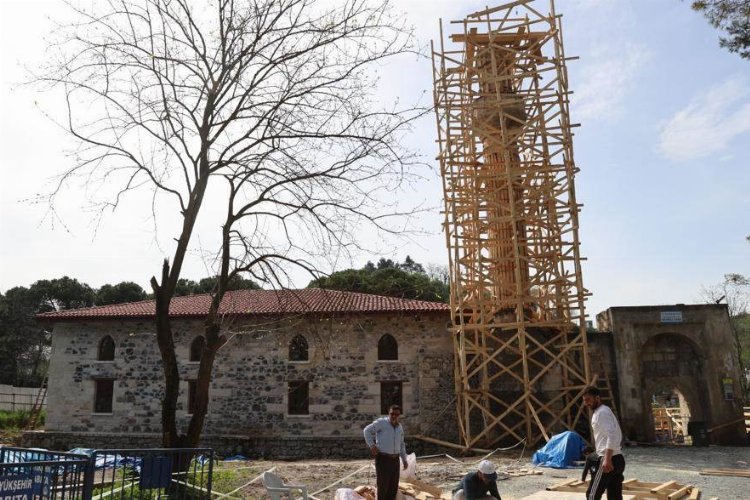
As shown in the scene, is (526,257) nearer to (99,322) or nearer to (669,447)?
(669,447)

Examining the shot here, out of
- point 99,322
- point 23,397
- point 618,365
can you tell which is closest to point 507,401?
point 618,365

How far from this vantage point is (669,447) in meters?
16.8

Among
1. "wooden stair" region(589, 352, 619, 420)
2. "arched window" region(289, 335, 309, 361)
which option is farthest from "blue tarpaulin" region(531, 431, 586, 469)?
"arched window" region(289, 335, 309, 361)

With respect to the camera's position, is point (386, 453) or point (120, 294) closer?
point (386, 453)

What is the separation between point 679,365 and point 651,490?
1206 centimetres

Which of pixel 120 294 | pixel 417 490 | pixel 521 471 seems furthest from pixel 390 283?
pixel 120 294

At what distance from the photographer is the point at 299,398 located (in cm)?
1973

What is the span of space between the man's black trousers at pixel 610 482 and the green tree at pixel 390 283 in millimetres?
4840

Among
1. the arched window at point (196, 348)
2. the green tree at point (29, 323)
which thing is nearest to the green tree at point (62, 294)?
the green tree at point (29, 323)

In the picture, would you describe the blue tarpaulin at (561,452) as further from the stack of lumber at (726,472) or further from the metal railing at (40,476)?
the metal railing at (40,476)

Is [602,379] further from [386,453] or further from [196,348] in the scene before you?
[196,348]

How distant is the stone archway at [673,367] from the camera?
62.2ft

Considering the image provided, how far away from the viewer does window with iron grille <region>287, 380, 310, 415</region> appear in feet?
64.1

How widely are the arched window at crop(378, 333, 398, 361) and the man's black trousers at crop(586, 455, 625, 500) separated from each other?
1317 cm
